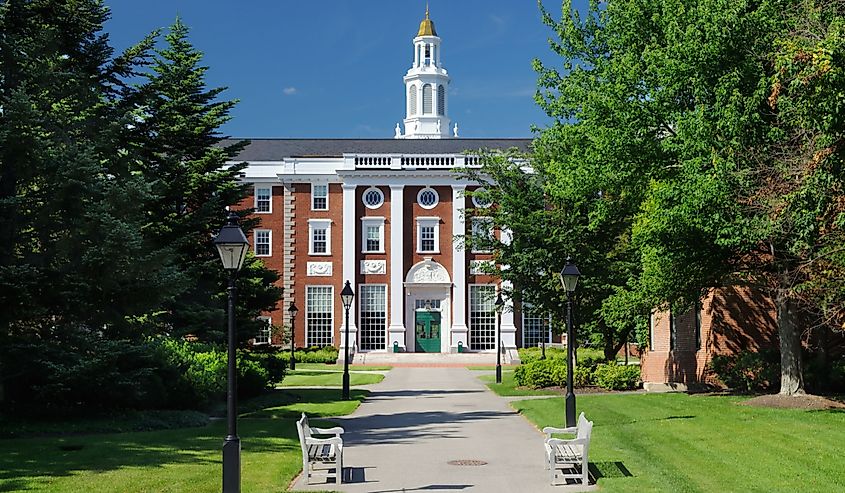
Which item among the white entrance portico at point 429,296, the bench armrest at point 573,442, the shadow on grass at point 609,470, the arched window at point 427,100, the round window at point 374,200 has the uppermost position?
the arched window at point 427,100

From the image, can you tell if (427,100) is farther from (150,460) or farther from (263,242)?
(150,460)

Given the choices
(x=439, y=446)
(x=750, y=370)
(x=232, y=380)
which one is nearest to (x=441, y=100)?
(x=750, y=370)

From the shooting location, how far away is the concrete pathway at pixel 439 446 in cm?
1327

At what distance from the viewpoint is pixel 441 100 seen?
81.9m

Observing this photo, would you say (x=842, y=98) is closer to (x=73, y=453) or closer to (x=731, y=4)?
(x=731, y=4)

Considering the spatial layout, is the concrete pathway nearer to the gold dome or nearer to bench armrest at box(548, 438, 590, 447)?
bench armrest at box(548, 438, 590, 447)

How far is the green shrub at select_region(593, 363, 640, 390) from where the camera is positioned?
3075 centimetres

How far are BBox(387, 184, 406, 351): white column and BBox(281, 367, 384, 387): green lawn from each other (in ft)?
51.2

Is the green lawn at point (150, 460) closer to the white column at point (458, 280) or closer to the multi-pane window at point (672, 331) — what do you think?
the multi-pane window at point (672, 331)

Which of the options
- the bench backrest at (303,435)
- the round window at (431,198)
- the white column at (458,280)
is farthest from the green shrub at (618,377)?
the round window at (431,198)

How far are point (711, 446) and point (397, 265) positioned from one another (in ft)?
154

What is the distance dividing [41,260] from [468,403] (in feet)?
43.1

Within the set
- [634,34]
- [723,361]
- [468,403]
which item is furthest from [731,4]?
[468,403]

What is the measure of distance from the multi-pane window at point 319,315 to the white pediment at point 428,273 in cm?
568
